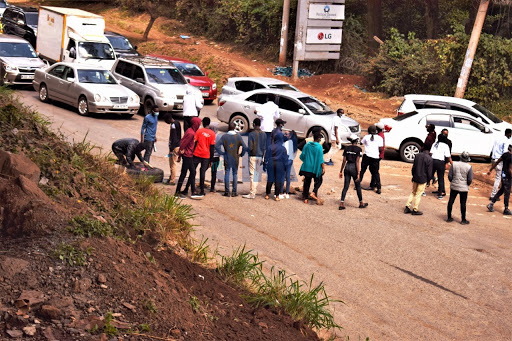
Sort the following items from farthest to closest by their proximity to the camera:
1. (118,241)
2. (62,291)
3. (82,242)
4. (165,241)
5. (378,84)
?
(378,84) → (165,241) → (118,241) → (82,242) → (62,291)

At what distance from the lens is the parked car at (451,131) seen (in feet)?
65.4

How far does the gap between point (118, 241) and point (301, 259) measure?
414 cm

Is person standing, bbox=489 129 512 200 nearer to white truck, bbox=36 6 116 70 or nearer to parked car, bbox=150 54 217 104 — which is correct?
parked car, bbox=150 54 217 104

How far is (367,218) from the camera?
1465cm

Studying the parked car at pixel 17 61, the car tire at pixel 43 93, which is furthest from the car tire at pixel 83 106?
the parked car at pixel 17 61

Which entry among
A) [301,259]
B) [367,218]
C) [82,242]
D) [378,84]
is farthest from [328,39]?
[82,242]

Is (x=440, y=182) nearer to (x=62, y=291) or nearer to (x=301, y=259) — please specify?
(x=301, y=259)

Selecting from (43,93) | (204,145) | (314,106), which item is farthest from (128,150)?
(43,93)

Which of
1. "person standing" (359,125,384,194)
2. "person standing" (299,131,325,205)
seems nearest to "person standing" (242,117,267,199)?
"person standing" (299,131,325,205)

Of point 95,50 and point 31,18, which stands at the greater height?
point 31,18

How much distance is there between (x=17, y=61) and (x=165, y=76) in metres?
5.84

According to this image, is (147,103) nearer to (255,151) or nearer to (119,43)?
(119,43)

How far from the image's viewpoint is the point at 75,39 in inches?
1073

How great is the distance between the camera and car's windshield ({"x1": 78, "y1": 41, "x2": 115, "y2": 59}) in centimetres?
2706
